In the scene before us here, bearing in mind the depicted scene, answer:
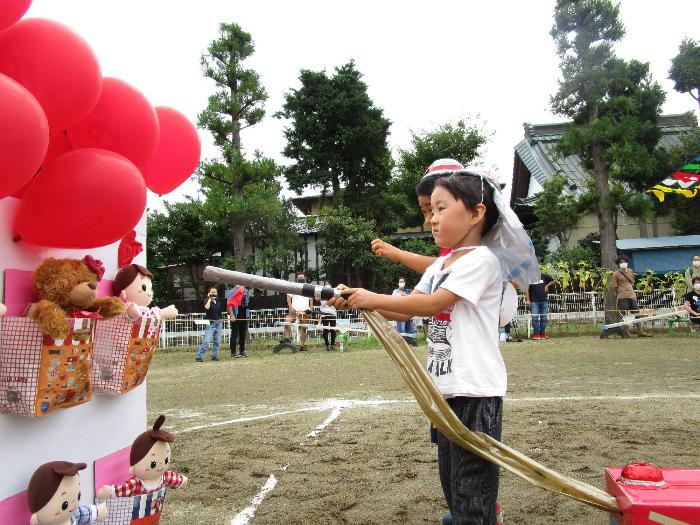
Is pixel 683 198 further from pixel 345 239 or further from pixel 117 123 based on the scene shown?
pixel 117 123

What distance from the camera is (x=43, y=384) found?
82.7 inches

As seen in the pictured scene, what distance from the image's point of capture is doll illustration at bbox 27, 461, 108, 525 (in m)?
2.15

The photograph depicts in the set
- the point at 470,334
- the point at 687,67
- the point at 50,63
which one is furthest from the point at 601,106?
the point at 50,63

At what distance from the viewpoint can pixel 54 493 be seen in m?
2.17

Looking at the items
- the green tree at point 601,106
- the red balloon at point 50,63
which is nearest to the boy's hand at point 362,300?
the red balloon at point 50,63

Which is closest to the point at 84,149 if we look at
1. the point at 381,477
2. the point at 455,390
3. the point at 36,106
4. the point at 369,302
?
the point at 36,106

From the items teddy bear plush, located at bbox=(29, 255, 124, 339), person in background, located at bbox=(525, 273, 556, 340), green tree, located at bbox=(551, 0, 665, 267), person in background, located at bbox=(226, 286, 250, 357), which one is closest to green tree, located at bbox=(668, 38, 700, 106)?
green tree, located at bbox=(551, 0, 665, 267)

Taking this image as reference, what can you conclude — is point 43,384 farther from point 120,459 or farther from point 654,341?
point 654,341

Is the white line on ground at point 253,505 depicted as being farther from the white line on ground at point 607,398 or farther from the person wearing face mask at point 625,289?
the person wearing face mask at point 625,289

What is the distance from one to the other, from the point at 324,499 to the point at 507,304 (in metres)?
1.64

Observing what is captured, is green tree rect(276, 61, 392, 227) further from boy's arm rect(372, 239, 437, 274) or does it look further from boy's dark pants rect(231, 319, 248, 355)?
boy's arm rect(372, 239, 437, 274)

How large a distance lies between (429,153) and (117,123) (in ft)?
84.9

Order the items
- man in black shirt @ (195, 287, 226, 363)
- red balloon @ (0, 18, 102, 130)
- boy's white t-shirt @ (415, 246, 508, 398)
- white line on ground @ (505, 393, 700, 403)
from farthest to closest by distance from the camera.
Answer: man in black shirt @ (195, 287, 226, 363) → white line on ground @ (505, 393, 700, 403) → boy's white t-shirt @ (415, 246, 508, 398) → red balloon @ (0, 18, 102, 130)

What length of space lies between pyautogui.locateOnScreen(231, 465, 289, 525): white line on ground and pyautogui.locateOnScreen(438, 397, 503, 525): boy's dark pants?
4.08 ft
